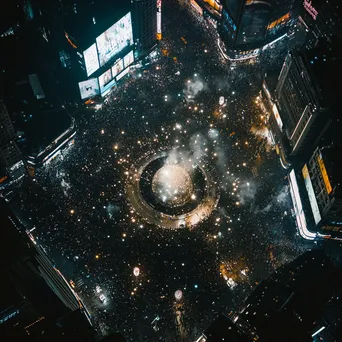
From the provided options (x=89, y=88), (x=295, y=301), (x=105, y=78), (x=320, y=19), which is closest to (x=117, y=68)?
(x=105, y=78)

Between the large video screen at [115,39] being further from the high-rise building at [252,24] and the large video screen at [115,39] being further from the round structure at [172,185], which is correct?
the round structure at [172,185]

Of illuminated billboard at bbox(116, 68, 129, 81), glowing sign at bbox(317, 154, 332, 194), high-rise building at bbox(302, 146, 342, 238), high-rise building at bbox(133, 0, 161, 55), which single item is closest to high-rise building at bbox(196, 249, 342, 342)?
high-rise building at bbox(302, 146, 342, 238)

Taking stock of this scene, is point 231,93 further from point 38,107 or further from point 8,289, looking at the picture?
point 8,289

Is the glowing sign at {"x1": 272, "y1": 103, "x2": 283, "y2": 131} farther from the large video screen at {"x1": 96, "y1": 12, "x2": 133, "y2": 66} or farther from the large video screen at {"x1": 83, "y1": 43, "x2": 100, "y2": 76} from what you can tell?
the large video screen at {"x1": 83, "y1": 43, "x2": 100, "y2": 76}

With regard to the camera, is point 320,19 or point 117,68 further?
point 320,19

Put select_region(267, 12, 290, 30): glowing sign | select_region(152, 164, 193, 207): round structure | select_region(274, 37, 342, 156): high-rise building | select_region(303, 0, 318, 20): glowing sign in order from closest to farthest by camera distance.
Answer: select_region(274, 37, 342, 156): high-rise building → select_region(152, 164, 193, 207): round structure → select_region(267, 12, 290, 30): glowing sign → select_region(303, 0, 318, 20): glowing sign

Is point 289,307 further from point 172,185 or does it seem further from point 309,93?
point 309,93
